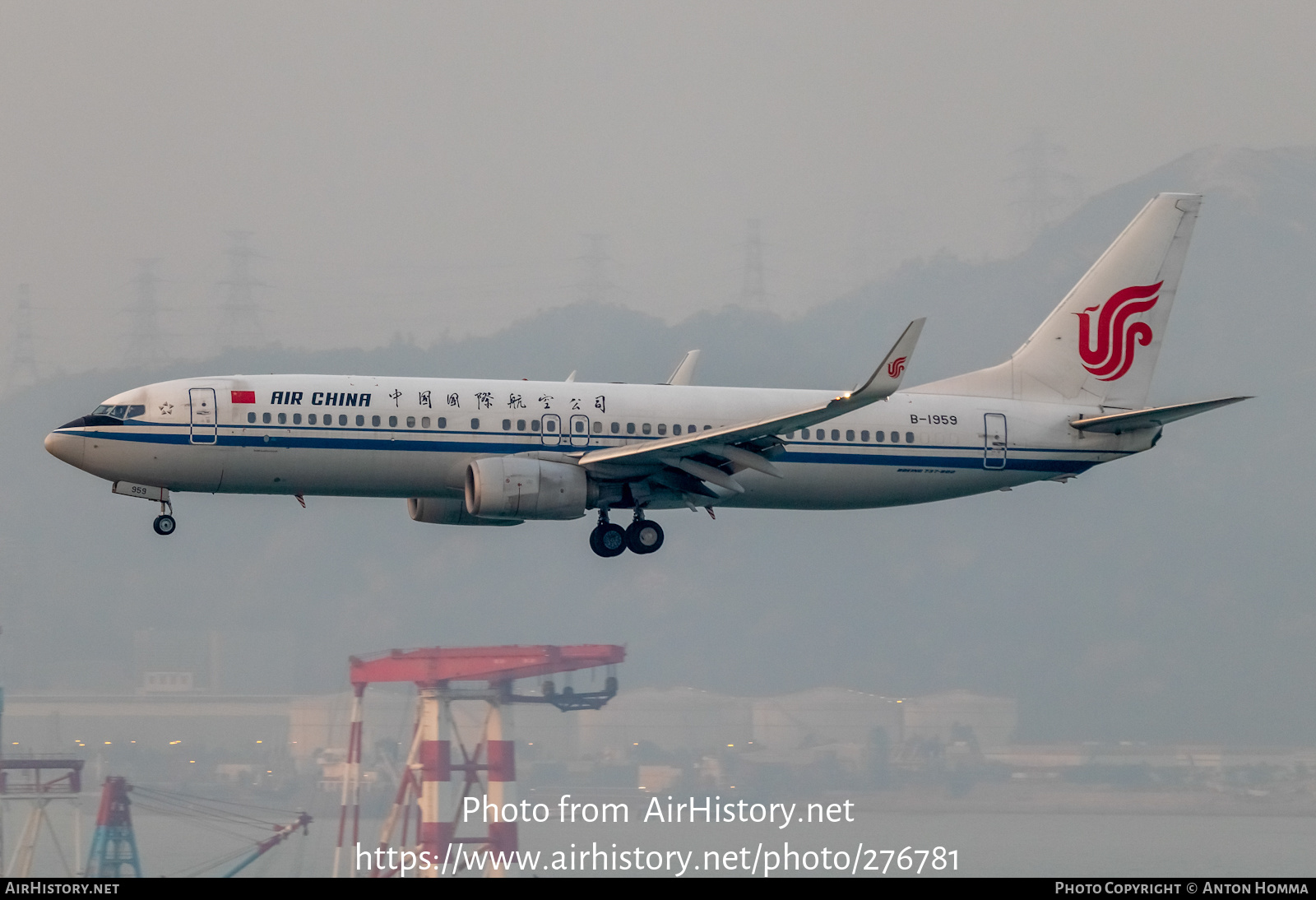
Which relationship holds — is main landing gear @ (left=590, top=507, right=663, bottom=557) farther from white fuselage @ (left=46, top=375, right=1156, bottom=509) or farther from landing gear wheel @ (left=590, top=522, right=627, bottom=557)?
white fuselage @ (left=46, top=375, right=1156, bottom=509)

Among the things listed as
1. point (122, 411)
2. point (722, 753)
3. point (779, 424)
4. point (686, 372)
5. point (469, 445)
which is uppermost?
point (686, 372)

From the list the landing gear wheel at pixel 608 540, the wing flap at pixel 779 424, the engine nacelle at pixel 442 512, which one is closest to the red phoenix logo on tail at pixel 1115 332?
the wing flap at pixel 779 424

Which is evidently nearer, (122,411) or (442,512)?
(122,411)

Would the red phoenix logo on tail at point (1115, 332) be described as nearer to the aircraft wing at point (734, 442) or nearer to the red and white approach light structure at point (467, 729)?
the aircraft wing at point (734, 442)

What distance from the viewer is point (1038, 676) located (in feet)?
534

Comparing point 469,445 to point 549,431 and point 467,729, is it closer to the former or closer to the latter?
point 549,431

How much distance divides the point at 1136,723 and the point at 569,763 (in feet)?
184

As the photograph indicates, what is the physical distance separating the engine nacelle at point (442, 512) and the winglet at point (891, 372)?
530 inches

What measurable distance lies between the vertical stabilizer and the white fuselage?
114 inches

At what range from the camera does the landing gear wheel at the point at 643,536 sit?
51781 millimetres

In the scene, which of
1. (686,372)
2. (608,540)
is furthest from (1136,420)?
(608,540)

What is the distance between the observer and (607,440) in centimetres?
5041

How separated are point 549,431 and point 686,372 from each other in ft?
27.7
